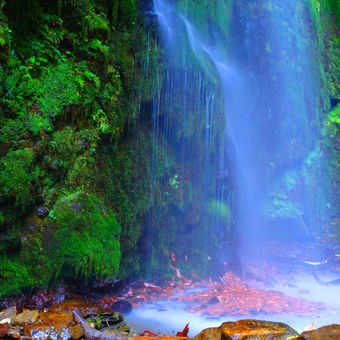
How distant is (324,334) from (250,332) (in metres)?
0.52

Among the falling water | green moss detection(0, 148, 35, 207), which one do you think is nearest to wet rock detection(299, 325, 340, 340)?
green moss detection(0, 148, 35, 207)

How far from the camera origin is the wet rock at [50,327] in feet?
8.70

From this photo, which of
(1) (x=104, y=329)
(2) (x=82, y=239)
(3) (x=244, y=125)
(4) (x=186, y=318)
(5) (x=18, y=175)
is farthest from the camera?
(3) (x=244, y=125)

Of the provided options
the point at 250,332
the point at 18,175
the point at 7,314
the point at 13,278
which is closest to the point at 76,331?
the point at 7,314

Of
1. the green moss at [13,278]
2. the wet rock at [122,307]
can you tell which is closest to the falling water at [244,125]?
the wet rock at [122,307]

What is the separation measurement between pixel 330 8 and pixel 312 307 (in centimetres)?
1203

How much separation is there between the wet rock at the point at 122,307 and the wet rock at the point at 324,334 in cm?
289

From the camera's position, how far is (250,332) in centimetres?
237

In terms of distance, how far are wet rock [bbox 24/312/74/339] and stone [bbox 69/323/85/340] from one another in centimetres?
3

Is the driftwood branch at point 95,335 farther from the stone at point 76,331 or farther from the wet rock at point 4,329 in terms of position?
the wet rock at point 4,329

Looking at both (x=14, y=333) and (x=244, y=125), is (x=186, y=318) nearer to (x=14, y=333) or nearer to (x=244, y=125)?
(x=14, y=333)

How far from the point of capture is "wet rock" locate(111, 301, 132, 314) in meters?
4.48

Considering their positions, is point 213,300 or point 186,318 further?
point 213,300

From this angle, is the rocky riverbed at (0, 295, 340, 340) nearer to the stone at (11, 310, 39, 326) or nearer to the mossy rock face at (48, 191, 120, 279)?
the stone at (11, 310, 39, 326)
